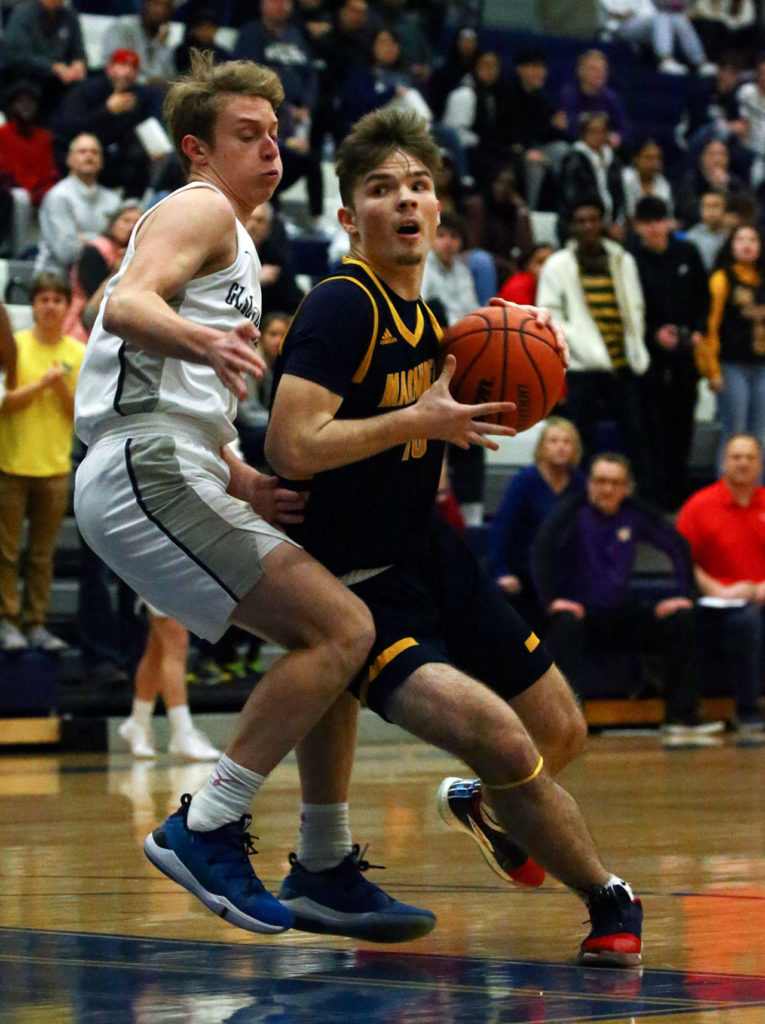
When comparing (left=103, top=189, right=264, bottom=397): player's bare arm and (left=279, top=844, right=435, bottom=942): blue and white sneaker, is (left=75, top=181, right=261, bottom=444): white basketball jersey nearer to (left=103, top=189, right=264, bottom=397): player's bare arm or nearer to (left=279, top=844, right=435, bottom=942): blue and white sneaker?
(left=103, top=189, right=264, bottom=397): player's bare arm

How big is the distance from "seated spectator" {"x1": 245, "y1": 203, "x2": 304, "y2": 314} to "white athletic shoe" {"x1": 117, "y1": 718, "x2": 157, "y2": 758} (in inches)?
110

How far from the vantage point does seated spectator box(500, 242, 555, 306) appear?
12641mm

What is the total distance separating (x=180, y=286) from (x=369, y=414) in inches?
22.5

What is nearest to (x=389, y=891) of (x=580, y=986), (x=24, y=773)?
(x=580, y=986)

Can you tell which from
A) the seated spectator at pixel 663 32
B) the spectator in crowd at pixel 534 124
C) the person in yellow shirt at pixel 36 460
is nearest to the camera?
the person in yellow shirt at pixel 36 460

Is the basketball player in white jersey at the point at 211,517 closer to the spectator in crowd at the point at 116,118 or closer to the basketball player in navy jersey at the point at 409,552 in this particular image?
the basketball player in navy jersey at the point at 409,552

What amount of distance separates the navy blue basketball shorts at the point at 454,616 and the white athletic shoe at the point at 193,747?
17.0 feet

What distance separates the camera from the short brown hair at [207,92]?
4363 mm

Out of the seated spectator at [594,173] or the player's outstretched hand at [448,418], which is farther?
the seated spectator at [594,173]

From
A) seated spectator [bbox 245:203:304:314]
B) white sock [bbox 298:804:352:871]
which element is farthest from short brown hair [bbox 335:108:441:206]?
seated spectator [bbox 245:203:304:314]

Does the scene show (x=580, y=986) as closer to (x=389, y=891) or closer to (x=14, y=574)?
(x=389, y=891)

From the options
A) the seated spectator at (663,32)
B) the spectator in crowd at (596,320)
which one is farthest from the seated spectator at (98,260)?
the seated spectator at (663,32)

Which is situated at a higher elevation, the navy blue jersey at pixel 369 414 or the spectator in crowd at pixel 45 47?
the spectator in crowd at pixel 45 47

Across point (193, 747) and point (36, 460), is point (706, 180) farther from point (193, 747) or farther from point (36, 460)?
point (193, 747)
